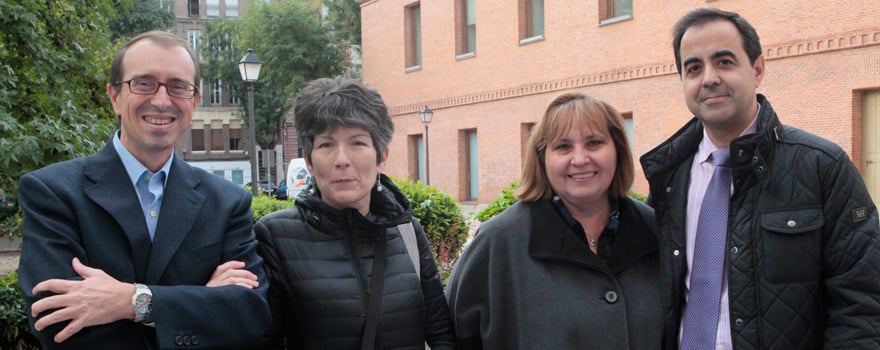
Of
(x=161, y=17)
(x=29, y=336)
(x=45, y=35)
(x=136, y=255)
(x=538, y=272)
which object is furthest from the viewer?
(x=161, y=17)

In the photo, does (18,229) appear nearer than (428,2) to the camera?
Yes

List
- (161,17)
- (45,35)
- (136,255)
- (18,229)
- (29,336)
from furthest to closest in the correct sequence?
(161,17)
(18,229)
(45,35)
(29,336)
(136,255)

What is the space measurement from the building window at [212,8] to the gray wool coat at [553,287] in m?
55.0

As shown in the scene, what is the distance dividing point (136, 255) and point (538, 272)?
1410mm

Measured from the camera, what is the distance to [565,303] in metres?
2.61

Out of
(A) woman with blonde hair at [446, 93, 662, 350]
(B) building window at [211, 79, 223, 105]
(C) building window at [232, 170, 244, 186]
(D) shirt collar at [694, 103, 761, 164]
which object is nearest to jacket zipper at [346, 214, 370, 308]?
(A) woman with blonde hair at [446, 93, 662, 350]

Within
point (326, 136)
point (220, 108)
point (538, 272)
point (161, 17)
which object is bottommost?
point (538, 272)

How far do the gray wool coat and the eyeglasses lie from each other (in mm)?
1232

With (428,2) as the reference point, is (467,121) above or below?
below

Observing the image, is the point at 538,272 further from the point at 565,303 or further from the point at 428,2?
the point at 428,2

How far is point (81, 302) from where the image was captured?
2.02 meters

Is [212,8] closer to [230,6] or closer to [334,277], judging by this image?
[230,6]

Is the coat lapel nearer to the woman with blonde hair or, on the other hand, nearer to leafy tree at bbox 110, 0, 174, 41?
the woman with blonde hair

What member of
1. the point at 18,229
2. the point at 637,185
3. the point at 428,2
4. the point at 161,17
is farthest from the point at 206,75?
the point at 18,229
